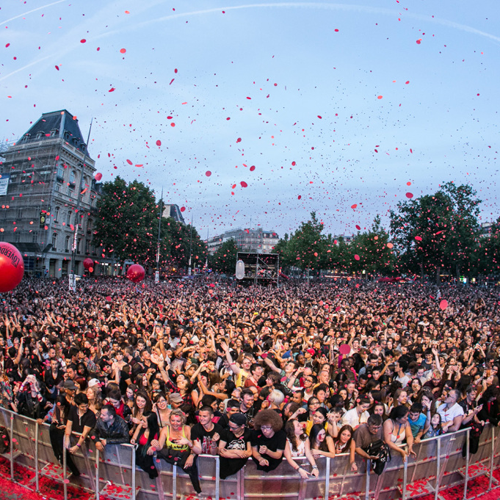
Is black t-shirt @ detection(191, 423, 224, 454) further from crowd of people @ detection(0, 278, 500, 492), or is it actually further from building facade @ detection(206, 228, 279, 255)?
building facade @ detection(206, 228, 279, 255)

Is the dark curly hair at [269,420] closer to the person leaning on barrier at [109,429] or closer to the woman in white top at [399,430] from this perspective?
the woman in white top at [399,430]

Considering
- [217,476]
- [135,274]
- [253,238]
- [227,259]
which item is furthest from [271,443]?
[253,238]

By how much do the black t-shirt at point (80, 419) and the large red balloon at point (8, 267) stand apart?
18.9 feet

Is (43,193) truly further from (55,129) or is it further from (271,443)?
(271,443)

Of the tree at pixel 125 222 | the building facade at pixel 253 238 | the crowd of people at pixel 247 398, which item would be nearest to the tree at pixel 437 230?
the tree at pixel 125 222

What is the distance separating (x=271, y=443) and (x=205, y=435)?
73cm

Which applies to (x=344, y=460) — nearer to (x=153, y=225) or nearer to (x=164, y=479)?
(x=164, y=479)

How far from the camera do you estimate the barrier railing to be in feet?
13.6

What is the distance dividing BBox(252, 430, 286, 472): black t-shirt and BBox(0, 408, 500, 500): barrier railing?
10 centimetres

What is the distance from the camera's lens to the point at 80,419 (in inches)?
186

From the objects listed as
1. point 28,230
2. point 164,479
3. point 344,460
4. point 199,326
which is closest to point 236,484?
point 164,479

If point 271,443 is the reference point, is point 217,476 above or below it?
below

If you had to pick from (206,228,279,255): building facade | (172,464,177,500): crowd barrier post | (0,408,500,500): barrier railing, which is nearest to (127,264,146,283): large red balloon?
(0,408,500,500): barrier railing

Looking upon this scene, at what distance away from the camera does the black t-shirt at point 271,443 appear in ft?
13.3
